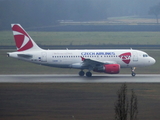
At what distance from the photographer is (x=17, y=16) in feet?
252

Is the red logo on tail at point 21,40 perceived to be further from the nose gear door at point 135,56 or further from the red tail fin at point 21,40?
the nose gear door at point 135,56

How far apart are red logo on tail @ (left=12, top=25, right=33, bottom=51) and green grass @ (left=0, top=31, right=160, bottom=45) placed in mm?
33724

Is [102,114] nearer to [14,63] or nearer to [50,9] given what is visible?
[14,63]

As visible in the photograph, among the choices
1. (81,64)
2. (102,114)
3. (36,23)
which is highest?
(36,23)

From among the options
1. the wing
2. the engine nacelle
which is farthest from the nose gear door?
the engine nacelle

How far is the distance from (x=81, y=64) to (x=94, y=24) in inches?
2287

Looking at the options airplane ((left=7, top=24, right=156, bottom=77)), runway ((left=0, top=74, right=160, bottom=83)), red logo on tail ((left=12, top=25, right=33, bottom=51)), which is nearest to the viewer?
runway ((left=0, top=74, right=160, bottom=83))

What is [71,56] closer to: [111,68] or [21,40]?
[111,68]

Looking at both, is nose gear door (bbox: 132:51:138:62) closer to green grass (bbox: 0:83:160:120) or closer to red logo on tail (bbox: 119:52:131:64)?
red logo on tail (bbox: 119:52:131:64)

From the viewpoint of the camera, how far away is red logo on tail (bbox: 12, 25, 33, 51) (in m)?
36.8

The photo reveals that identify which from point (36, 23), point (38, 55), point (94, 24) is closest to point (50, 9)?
point (36, 23)

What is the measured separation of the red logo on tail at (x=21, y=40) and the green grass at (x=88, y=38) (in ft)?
111

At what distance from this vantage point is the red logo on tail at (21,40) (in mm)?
36750

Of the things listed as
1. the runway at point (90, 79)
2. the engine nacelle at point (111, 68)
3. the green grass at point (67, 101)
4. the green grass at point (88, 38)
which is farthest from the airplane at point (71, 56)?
the green grass at point (88, 38)
